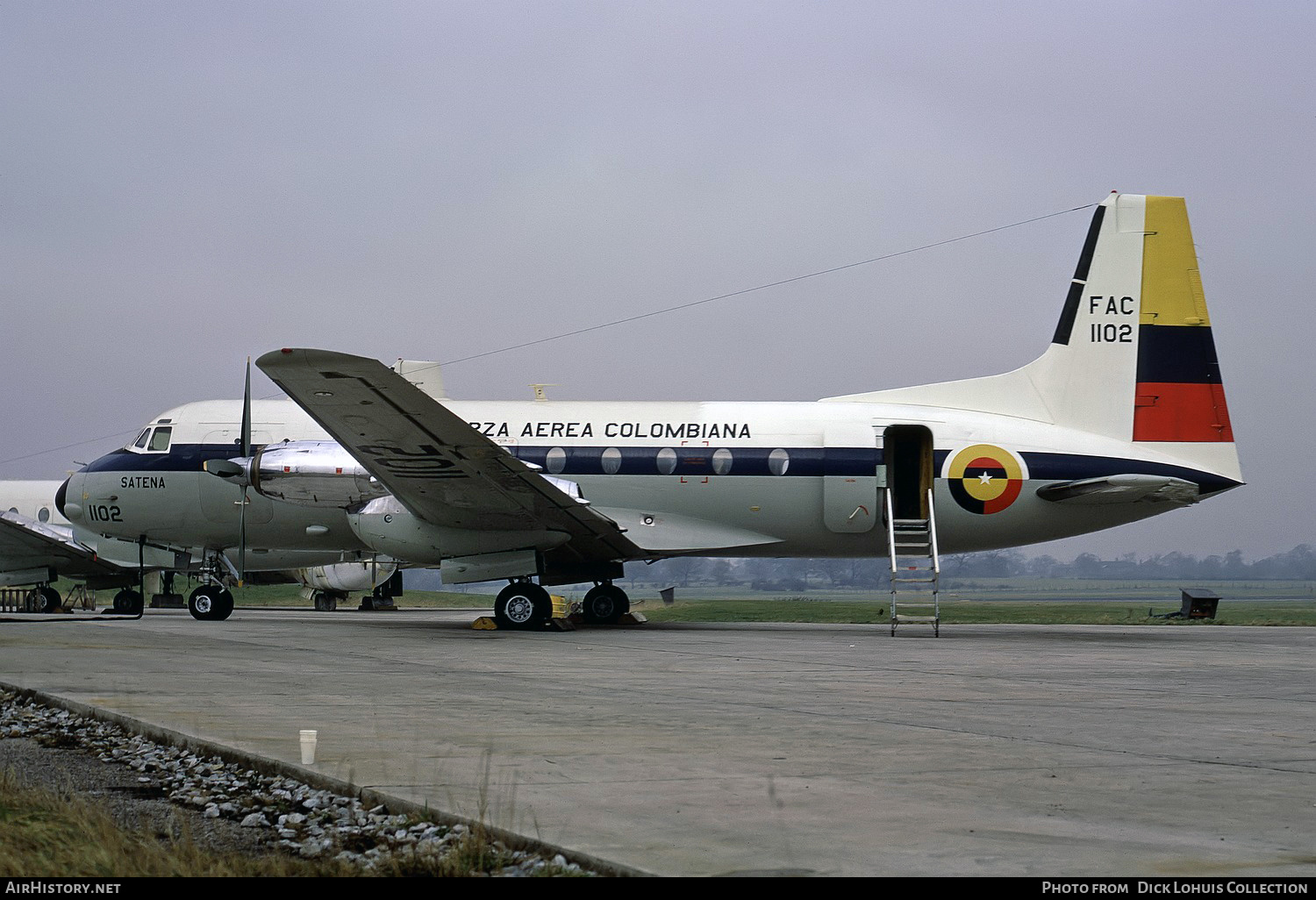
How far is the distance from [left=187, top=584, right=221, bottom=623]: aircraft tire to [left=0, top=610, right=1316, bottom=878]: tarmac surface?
24.8 ft

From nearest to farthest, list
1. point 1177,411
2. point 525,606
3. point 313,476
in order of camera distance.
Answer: point 525,606
point 313,476
point 1177,411

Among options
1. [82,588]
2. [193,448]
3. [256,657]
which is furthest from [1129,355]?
[82,588]

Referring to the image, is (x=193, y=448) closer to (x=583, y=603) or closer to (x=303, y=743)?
(x=583, y=603)

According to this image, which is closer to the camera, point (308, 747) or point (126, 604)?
point (308, 747)

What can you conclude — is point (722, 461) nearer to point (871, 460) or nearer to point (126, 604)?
point (871, 460)

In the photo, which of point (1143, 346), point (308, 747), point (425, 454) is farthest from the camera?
point (1143, 346)

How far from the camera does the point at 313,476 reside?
70.3ft

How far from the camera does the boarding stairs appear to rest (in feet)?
70.0

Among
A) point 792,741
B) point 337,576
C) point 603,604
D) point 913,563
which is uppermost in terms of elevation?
point 913,563

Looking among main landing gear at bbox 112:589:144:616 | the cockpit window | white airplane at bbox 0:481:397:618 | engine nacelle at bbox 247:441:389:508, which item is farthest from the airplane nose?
main landing gear at bbox 112:589:144:616

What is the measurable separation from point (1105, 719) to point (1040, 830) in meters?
4.70

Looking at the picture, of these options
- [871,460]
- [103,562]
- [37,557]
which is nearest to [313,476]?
[871,460]

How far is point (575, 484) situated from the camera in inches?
856

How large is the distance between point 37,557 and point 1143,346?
30652mm
